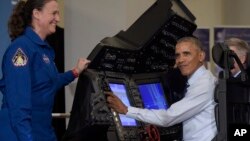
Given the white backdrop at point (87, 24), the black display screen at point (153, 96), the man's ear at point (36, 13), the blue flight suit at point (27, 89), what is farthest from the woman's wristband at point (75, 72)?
the white backdrop at point (87, 24)

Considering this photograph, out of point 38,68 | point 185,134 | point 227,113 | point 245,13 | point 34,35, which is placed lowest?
point 185,134

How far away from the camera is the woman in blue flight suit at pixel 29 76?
2.39 m

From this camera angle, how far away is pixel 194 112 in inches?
115

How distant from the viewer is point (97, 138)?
2.84 metres

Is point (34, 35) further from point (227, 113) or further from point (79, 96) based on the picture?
point (227, 113)

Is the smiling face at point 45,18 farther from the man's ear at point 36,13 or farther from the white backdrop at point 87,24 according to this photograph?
the white backdrop at point 87,24

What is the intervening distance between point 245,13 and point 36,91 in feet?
14.7

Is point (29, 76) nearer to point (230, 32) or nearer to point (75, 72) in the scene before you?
point (75, 72)

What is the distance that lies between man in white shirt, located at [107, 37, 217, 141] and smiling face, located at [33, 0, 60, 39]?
0.51 meters

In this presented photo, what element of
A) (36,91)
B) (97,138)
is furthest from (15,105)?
(97,138)

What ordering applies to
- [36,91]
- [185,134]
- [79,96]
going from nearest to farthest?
[36,91] → [79,96] → [185,134]

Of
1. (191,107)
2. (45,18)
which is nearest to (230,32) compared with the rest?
(191,107)

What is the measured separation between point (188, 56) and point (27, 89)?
104cm

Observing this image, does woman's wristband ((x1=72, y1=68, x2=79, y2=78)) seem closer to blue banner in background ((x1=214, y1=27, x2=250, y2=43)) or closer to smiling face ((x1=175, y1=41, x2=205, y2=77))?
smiling face ((x1=175, y1=41, x2=205, y2=77))
